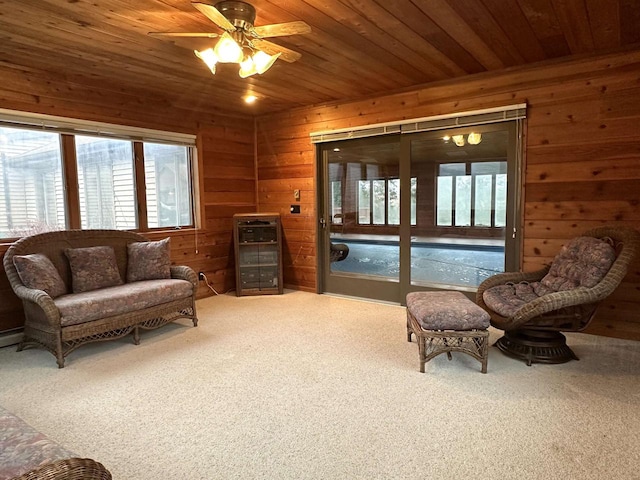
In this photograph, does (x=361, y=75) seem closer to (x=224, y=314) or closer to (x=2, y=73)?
(x=224, y=314)

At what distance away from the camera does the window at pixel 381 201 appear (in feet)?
15.5

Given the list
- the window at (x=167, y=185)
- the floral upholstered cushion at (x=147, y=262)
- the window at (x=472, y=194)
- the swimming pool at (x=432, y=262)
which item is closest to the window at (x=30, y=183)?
the floral upholstered cushion at (x=147, y=262)

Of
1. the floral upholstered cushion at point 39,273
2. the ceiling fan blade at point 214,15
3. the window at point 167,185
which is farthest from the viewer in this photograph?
the window at point 167,185

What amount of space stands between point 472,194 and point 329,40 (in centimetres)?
217

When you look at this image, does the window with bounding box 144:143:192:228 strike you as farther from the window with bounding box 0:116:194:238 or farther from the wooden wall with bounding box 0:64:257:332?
the wooden wall with bounding box 0:64:257:332

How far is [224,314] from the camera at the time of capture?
179 inches

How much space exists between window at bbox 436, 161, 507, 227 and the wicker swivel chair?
2.88 feet

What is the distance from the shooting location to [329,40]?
3.12 meters

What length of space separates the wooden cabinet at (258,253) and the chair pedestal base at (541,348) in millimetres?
3137

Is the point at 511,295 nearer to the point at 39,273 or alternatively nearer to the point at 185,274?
the point at 185,274

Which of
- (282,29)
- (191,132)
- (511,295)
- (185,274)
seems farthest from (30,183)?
(511,295)

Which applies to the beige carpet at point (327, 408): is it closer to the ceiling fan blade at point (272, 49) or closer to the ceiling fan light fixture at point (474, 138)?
the ceiling fan light fixture at point (474, 138)

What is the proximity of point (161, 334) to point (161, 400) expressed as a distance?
142 cm

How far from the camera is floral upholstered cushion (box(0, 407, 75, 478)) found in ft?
4.14
